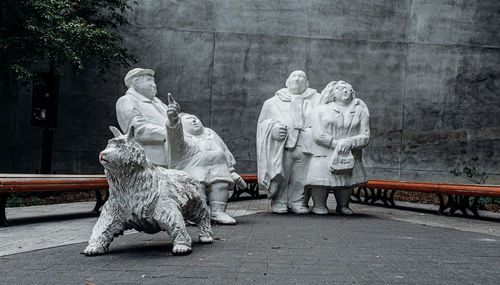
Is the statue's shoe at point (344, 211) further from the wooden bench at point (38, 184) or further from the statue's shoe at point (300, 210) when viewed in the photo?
the wooden bench at point (38, 184)

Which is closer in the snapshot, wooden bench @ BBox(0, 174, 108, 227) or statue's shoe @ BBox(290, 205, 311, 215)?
wooden bench @ BBox(0, 174, 108, 227)

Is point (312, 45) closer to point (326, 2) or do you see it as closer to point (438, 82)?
point (326, 2)

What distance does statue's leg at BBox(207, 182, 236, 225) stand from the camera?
6864 millimetres

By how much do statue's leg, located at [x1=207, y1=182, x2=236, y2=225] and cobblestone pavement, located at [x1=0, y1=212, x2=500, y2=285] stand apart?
2.02 feet

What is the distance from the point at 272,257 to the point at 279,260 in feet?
0.47

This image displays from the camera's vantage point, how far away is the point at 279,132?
8.52 metres

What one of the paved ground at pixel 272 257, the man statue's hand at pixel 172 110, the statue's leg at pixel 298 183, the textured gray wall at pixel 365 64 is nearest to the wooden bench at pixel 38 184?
the paved ground at pixel 272 257

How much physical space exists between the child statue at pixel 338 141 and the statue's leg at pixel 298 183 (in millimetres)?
177

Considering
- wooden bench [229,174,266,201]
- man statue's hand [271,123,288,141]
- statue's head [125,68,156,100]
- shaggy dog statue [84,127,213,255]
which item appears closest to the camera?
shaggy dog statue [84,127,213,255]

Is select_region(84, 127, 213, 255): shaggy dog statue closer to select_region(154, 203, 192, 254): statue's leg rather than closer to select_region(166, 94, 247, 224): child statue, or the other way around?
select_region(154, 203, 192, 254): statue's leg

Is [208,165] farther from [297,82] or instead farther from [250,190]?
[250,190]

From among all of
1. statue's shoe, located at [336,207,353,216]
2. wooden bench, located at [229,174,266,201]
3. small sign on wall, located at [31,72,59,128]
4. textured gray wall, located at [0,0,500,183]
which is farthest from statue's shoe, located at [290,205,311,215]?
textured gray wall, located at [0,0,500,183]

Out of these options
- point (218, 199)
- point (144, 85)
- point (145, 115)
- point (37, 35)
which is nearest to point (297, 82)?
point (144, 85)

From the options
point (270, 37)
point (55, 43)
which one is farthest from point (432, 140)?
point (55, 43)
